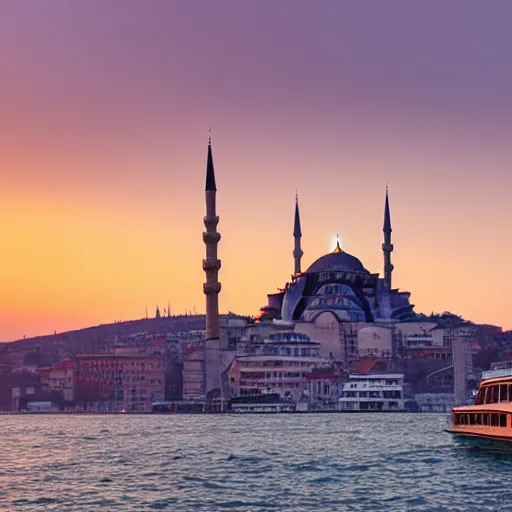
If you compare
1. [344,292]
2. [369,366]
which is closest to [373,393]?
[369,366]

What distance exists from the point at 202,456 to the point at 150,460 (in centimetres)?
253

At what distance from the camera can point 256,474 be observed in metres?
34.2

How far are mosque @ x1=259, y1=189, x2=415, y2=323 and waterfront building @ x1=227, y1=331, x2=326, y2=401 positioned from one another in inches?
362

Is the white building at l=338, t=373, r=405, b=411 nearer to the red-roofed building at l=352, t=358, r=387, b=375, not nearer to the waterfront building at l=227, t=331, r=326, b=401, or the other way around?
the red-roofed building at l=352, t=358, r=387, b=375

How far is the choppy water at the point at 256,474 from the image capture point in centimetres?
2755

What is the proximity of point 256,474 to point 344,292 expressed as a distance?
291ft

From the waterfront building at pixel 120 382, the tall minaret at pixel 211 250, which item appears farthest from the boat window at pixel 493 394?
the waterfront building at pixel 120 382

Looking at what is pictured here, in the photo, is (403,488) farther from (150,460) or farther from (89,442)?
(89,442)

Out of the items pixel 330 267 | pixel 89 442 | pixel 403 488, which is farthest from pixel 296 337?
pixel 403 488

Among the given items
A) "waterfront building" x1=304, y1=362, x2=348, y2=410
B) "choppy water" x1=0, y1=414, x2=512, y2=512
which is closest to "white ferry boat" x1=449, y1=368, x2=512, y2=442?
"choppy water" x1=0, y1=414, x2=512, y2=512

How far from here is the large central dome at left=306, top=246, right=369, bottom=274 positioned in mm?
126375

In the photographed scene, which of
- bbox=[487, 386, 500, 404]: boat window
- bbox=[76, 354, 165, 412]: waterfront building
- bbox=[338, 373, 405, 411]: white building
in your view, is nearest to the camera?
bbox=[487, 386, 500, 404]: boat window

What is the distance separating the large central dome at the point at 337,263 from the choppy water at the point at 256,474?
73.2 metres

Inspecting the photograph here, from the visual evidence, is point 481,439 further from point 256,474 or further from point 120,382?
point 120,382
